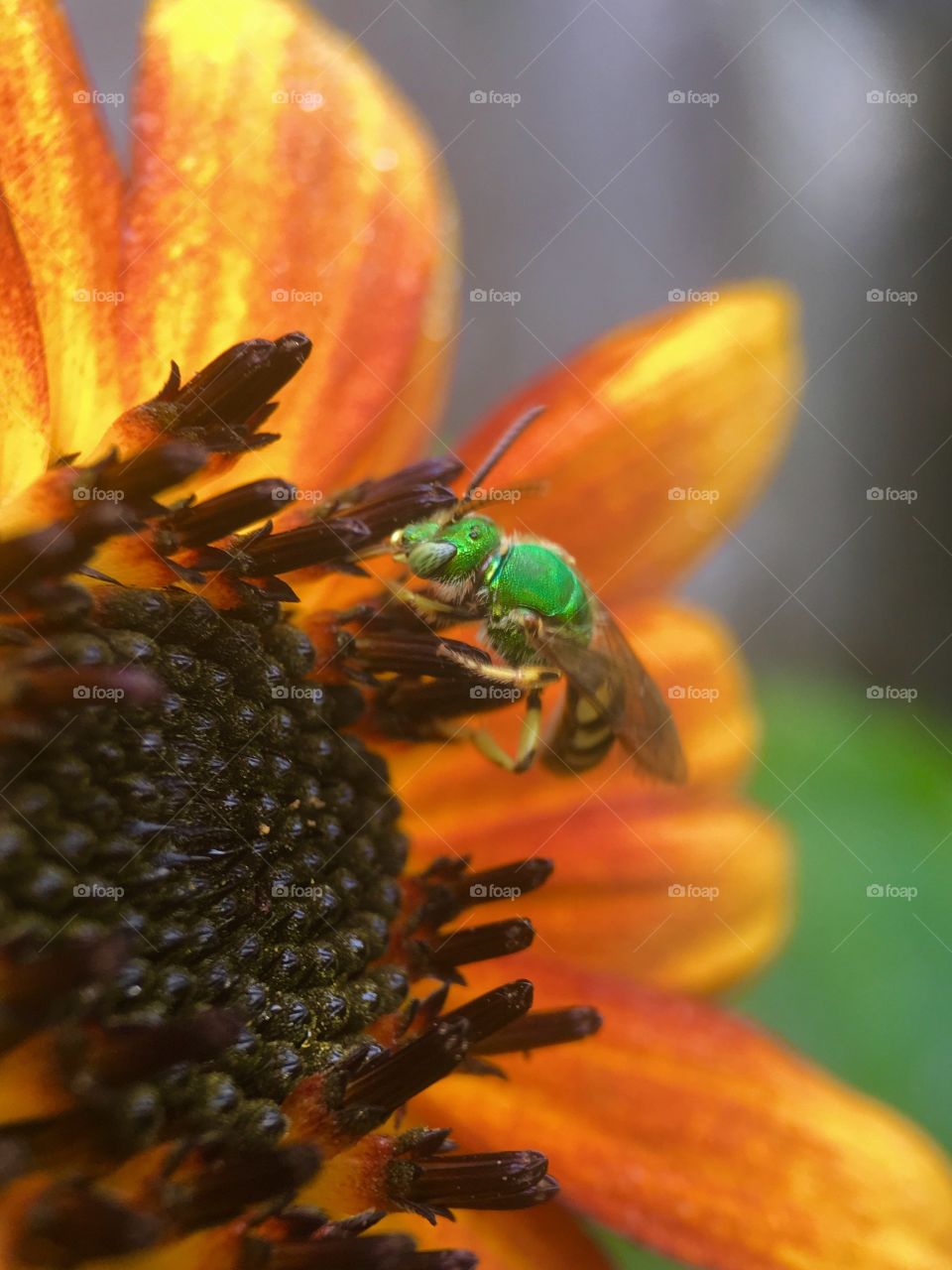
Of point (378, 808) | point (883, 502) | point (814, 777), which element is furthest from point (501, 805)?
point (883, 502)

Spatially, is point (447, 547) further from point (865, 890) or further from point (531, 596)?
point (865, 890)

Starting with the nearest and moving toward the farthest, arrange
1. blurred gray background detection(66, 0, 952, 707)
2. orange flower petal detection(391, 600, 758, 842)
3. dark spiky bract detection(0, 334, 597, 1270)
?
dark spiky bract detection(0, 334, 597, 1270) → orange flower petal detection(391, 600, 758, 842) → blurred gray background detection(66, 0, 952, 707)

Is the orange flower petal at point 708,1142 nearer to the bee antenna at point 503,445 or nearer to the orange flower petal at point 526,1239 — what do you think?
the orange flower petal at point 526,1239

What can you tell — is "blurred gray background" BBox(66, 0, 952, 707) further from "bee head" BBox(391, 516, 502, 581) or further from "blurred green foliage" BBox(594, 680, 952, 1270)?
"bee head" BBox(391, 516, 502, 581)

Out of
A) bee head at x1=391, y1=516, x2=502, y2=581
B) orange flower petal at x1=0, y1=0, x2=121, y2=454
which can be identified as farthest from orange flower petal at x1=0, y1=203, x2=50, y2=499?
Answer: bee head at x1=391, y1=516, x2=502, y2=581

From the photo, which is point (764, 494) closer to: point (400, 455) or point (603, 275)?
point (603, 275)

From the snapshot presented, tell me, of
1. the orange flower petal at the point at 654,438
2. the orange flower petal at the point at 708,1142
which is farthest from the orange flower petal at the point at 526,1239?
the orange flower petal at the point at 654,438
